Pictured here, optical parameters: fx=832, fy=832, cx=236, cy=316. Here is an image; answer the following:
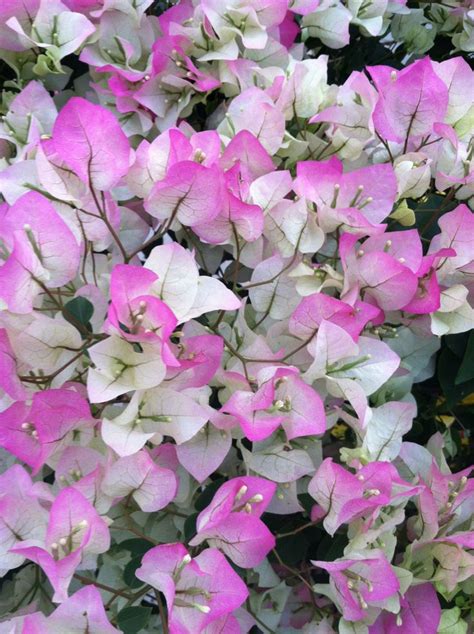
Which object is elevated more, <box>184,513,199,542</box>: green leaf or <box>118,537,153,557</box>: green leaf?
<box>118,537,153,557</box>: green leaf

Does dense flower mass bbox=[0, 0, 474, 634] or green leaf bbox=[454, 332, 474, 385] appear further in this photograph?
green leaf bbox=[454, 332, 474, 385]

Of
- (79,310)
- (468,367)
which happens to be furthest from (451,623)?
(79,310)

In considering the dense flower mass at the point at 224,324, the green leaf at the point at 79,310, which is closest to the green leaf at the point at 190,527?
the dense flower mass at the point at 224,324

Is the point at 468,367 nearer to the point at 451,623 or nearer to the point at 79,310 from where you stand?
the point at 451,623

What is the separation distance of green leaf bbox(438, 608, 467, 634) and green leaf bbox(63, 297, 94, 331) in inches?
12.8

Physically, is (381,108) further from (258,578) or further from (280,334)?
(258,578)

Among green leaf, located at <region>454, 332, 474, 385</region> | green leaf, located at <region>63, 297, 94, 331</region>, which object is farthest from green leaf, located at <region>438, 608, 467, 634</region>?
green leaf, located at <region>63, 297, 94, 331</region>

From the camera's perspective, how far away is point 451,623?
0.58 metres

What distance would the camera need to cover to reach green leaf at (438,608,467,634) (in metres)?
0.58

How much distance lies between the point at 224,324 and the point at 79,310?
10 centimetres

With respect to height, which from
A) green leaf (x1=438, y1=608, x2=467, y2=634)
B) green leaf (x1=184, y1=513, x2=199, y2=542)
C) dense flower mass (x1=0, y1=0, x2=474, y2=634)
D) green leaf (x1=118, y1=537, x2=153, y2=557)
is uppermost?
dense flower mass (x1=0, y1=0, x2=474, y2=634)

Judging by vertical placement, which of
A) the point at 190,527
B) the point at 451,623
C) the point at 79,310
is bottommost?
the point at 451,623

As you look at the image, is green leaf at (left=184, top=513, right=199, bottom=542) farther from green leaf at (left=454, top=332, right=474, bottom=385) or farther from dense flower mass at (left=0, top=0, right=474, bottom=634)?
green leaf at (left=454, top=332, right=474, bottom=385)

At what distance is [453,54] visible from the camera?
2.70 feet
